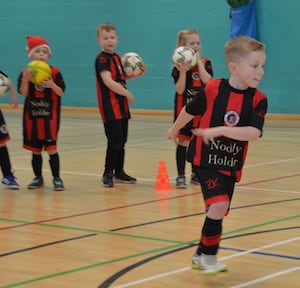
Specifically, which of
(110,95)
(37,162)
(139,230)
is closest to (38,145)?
(37,162)

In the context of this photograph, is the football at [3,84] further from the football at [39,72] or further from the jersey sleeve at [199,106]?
the jersey sleeve at [199,106]

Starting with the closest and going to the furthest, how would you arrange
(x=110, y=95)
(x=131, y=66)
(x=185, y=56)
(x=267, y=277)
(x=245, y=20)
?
(x=267, y=277)
(x=185, y=56)
(x=110, y=95)
(x=131, y=66)
(x=245, y=20)

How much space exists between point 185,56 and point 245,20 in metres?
7.54

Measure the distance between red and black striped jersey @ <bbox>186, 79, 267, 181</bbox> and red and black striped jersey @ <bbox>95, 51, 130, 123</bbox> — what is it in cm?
326

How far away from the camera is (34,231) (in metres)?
5.64

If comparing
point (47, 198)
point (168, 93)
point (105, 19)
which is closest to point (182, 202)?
point (47, 198)

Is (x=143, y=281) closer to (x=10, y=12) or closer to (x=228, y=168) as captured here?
(x=228, y=168)

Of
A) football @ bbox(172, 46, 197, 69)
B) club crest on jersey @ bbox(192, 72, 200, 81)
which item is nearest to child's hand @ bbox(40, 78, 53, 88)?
football @ bbox(172, 46, 197, 69)

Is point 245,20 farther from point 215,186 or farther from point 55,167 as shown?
point 215,186

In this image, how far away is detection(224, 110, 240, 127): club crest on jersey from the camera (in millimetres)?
4512

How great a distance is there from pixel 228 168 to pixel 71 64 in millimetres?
13407

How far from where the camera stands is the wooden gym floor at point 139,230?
14.4ft

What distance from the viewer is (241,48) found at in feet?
14.6

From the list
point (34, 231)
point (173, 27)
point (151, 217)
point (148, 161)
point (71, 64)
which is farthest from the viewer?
point (71, 64)
